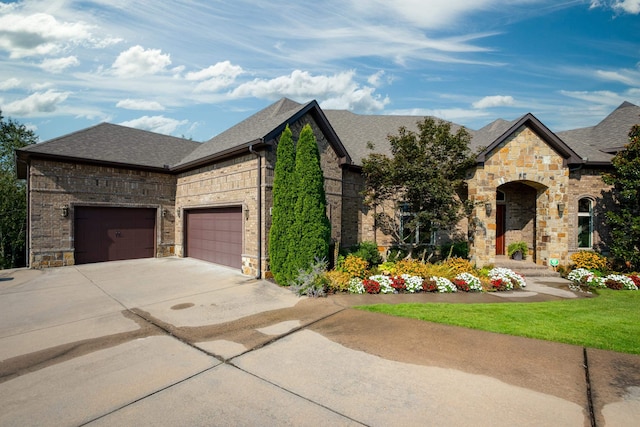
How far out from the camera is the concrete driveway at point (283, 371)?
3363mm

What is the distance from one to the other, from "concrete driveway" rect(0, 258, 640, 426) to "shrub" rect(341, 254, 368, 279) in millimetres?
1952

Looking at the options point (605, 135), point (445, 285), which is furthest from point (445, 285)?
point (605, 135)

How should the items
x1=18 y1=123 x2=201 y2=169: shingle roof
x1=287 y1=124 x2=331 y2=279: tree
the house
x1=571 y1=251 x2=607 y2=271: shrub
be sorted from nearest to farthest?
1. x1=287 y1=124 x2=331 y2=279: tree
2. x1=571 y1=251 x2=607 y2=271: shrub
3. the house
4. x1=18 y1=123 x2=201 y2=169: shingle roof

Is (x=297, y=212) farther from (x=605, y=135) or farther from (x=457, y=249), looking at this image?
(x=605, y=135)

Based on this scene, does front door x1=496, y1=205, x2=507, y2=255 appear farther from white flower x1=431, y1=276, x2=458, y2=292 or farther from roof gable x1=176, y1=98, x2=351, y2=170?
roof gable x1=176, y1=98, x2=351, y2=170

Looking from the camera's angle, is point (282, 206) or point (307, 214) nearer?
point (307, 214)

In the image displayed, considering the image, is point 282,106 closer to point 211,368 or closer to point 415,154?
point 415,154

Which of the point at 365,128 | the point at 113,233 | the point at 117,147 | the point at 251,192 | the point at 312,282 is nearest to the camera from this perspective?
the point at 312,282

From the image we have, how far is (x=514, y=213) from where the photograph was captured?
1384cm

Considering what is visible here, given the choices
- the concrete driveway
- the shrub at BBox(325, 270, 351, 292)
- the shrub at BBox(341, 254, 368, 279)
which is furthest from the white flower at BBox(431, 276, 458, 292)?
the concrete driveway

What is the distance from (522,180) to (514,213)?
251cm

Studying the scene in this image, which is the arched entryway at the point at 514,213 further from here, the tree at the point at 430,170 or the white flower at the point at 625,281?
the tree at the point at 430,170

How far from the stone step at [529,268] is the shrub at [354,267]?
6.05 metres

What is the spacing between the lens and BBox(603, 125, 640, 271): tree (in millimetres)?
11164
